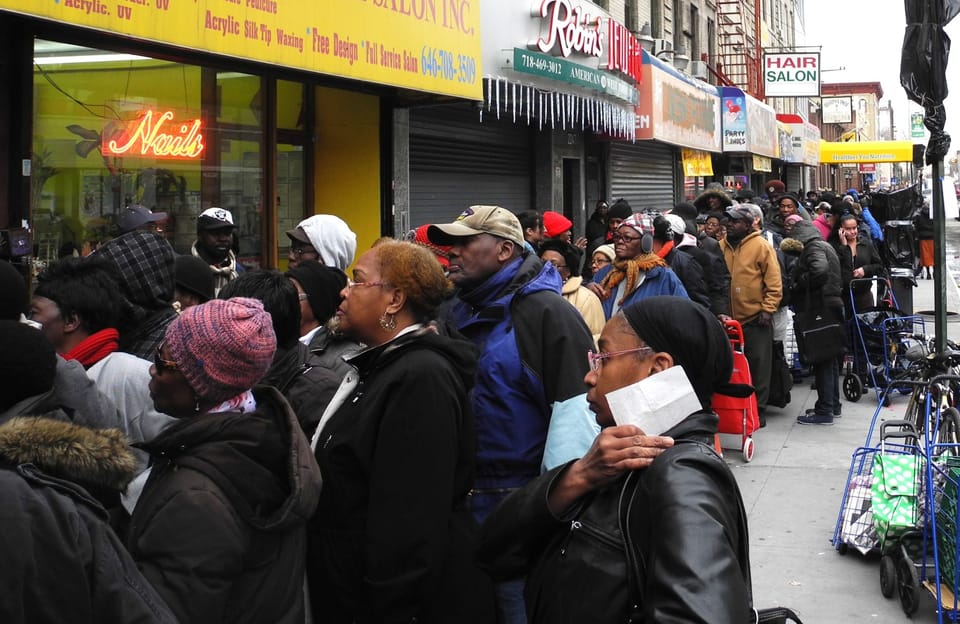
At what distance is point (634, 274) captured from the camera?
7.30 metres

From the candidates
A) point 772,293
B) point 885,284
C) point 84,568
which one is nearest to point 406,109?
point 772,293

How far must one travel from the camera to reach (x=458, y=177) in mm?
13211

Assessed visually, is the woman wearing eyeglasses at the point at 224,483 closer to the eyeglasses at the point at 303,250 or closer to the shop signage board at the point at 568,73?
the eyeglasses at the point at 303,250

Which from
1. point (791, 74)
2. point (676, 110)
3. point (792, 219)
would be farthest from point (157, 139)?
point (791, 74)

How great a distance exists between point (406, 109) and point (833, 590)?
7098 mm

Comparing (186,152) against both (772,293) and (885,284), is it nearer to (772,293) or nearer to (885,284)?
(772,293)

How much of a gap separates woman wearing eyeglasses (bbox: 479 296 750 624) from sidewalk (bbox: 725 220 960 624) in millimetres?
3615

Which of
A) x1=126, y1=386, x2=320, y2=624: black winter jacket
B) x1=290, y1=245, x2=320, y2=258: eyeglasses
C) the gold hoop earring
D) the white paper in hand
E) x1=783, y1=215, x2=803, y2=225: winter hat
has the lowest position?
x1=126, y1=386, x2=320, y2=624: black winter jacket

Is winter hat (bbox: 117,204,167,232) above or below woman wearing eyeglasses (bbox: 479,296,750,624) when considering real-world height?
above

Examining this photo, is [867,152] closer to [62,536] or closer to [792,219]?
[792,219]

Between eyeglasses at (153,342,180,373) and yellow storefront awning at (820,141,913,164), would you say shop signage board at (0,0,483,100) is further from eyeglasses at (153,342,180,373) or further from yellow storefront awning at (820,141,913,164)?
yellow storefront awning at (820,141,913,164)

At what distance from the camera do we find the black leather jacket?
1.85 metres

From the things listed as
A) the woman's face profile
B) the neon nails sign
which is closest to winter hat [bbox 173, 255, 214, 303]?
the woman's face profile

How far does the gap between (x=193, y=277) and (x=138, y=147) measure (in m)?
3.50
